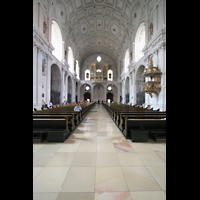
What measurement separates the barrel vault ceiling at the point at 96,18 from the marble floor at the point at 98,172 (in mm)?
15451

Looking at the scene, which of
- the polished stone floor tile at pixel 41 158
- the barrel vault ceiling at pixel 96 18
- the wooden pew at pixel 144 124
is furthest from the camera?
the barrel vault ceiling at pixel 96 18

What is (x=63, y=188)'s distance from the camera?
2.05 meters

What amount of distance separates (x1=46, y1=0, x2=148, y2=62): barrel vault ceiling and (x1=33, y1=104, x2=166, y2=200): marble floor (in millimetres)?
15451

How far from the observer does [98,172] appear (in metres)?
2.49

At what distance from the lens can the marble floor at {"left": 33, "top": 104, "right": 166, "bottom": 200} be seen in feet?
6.41

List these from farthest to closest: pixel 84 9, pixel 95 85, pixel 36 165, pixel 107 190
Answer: pixel 95 85 → pixel 84 9 → pixel 36 165 → pixel 107 190

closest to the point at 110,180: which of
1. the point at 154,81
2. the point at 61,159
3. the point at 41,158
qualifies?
the point at 61,159

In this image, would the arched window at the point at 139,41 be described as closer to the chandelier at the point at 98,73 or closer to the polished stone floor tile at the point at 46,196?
the chandelier at the point at 98,73

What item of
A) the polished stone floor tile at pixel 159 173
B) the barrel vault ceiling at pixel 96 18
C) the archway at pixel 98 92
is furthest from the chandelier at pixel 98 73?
the polished stone floor tile at pixel 159 173

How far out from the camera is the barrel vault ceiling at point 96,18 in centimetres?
1611
